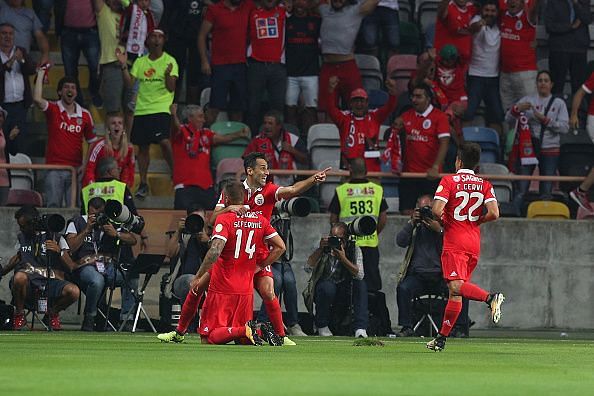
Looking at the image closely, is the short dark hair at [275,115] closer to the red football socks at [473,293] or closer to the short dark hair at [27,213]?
the short dark hair at [27,213]

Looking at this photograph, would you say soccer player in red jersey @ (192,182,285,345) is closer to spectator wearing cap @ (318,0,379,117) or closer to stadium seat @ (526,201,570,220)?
spectator wearing cap @ (318,0,379,117)

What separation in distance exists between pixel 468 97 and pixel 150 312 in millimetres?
6356

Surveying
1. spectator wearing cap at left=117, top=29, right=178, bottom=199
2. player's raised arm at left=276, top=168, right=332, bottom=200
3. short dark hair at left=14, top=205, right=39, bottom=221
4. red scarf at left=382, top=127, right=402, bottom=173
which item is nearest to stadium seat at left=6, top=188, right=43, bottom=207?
spectator wearing cap at left=117, top=29, right=178, bottom=199

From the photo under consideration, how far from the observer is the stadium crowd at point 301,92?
2217 cm

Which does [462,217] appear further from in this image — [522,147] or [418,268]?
[522,147]

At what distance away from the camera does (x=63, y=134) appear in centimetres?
2220

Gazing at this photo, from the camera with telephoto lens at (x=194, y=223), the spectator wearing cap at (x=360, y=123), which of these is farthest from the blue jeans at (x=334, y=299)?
the spectator wearing cap at (x=360, y=123)

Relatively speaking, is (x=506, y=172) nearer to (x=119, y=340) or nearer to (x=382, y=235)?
(x=382, y=235)

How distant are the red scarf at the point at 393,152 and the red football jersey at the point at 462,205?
686 centimetres

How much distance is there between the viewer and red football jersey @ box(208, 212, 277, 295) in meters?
15.9

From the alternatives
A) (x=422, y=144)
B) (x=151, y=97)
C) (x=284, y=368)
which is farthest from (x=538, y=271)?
(x=284, y=368)

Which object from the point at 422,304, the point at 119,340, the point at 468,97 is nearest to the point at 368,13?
the point at 468,97

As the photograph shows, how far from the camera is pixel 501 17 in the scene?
81.0 ft

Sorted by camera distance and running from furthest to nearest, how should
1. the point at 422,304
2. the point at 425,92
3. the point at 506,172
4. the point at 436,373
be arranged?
the point at 506,172
the point at 425,92
the point at 422,304
the point at 436,373
